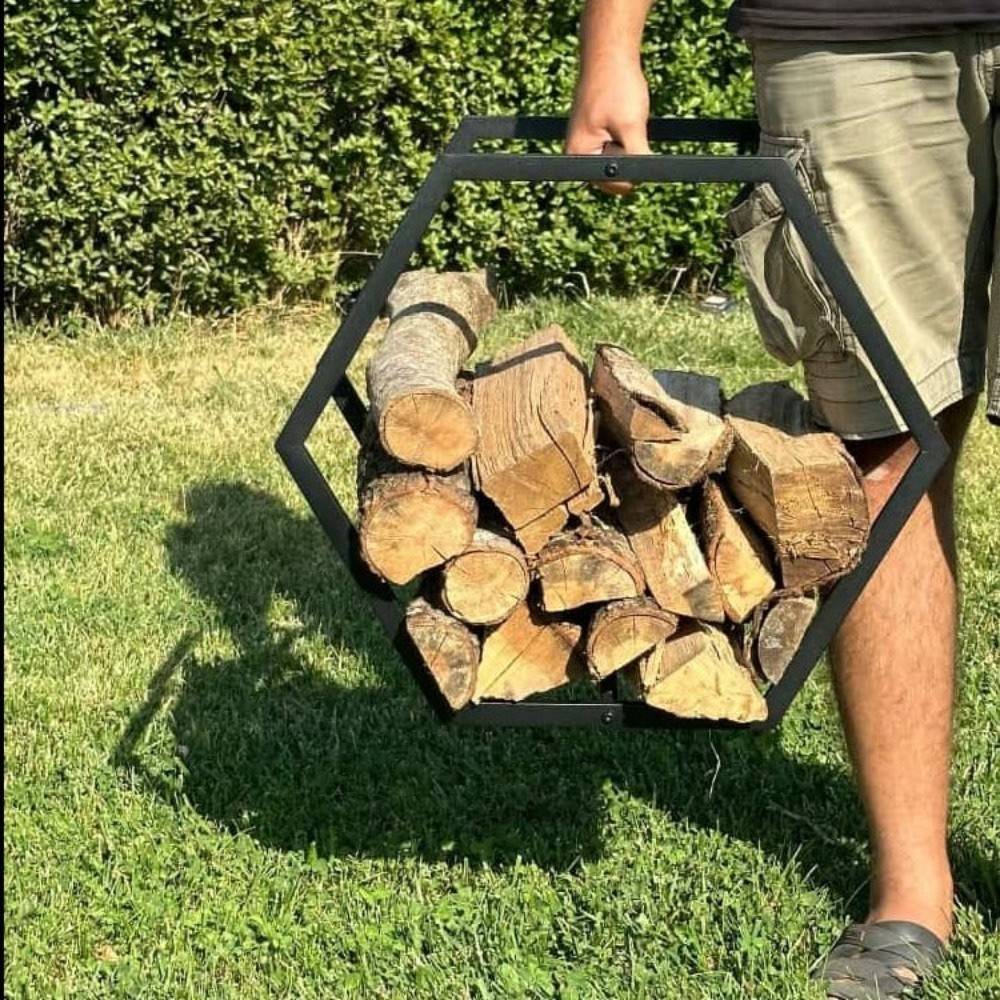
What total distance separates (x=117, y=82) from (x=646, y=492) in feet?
14.2

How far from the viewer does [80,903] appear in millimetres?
3012

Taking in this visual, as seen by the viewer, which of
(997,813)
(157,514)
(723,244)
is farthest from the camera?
(723,244)

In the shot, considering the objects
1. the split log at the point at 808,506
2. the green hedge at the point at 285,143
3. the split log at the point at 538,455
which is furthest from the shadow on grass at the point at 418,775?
the green hedge at the point at 285,143

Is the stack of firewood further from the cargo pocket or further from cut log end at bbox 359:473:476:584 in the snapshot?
the cargo pocket

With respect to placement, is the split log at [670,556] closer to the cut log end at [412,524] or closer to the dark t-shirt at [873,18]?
the cut log end at [412,524]

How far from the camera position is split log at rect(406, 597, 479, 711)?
2438mm

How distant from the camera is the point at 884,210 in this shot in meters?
2.54

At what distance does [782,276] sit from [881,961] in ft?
3.46

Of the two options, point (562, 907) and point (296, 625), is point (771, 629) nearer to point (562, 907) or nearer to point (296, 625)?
point (562, 907)

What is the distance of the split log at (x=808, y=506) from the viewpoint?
240 centimetres

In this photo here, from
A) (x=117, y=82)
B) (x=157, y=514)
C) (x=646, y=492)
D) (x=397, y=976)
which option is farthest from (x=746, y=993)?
(x=117, y=82)

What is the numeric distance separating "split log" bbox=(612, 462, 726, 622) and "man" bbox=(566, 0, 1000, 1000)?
0.30 m

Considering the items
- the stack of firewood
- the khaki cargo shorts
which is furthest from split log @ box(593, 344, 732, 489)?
the khaki cargo shorts

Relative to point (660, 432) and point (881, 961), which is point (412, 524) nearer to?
point (660, 432)
